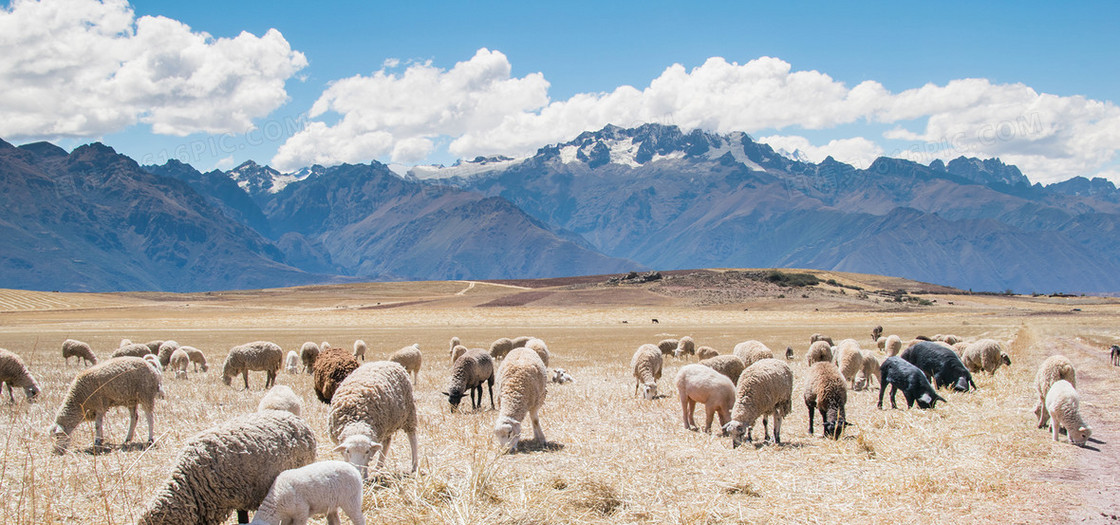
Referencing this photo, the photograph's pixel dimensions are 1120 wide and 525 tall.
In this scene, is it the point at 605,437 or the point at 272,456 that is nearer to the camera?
the point at 272,456

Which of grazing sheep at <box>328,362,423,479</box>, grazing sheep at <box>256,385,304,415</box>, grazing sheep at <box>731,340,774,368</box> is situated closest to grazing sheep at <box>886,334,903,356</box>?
grazing sheep at <box>731,340,774,368</box>

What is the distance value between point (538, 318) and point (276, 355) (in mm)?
57150

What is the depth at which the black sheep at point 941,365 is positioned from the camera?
19703 millimetres

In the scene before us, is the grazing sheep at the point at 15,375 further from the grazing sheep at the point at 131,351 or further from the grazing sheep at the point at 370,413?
the grazing sheep at the point at 370,413

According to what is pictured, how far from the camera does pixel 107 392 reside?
12.1 metres

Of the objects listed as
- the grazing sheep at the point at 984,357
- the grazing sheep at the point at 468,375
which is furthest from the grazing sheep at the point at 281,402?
Result: the grazing sheep at the point at 984,357

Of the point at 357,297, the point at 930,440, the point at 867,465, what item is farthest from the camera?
the point at 357,297

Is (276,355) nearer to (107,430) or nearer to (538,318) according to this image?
(107,430)

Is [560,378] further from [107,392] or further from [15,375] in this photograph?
[15,375]

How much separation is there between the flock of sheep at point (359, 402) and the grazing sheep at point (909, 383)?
38 mm

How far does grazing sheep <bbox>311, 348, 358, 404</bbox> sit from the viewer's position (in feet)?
46.5

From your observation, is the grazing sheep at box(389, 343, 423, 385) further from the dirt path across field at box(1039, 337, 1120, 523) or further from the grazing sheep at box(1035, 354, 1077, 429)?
A: the dirt path across field at box(1039, 337, 1120, 523)

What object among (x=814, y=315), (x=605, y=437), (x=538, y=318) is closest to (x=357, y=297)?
(x=538, y=318)

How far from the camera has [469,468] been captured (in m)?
8.44
